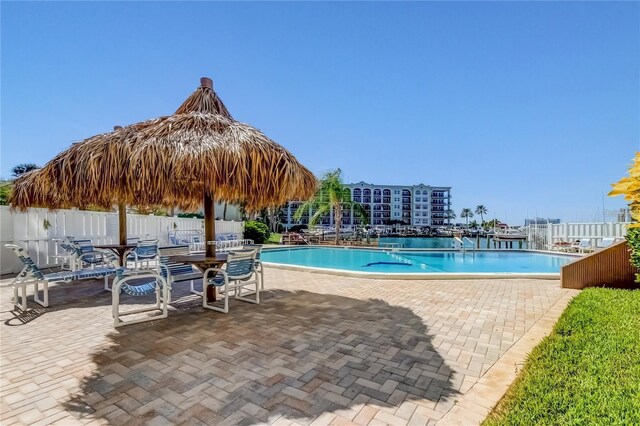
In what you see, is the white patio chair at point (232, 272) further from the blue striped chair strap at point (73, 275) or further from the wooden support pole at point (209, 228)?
the blue striped chair strap at point (73, 275)

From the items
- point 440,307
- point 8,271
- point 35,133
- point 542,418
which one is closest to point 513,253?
point 440,307

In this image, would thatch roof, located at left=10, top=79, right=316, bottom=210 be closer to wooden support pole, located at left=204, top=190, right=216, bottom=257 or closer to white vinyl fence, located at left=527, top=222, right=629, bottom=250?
wooden support pole, located at left=204, top=190, right=216, bottom=257

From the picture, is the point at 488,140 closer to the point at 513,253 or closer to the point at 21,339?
the point at 513,253

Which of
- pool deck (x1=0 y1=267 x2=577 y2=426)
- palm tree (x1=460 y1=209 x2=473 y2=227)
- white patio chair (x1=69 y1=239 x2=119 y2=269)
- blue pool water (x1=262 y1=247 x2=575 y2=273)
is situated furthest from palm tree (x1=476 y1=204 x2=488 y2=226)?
white patio chair (x1=69 y1=239 x2=119 y2=269)

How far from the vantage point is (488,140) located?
34375mm

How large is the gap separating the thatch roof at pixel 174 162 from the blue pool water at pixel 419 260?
7.96m

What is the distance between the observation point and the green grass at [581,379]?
1.98 metres

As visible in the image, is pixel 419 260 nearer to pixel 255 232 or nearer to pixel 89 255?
pixel 255 232

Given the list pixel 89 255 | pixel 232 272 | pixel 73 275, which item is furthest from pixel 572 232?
pixel 89 255

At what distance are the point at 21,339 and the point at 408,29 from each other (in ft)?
44.7

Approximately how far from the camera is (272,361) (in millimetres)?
3111

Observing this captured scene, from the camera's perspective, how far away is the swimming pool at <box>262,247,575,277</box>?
13.2 meters

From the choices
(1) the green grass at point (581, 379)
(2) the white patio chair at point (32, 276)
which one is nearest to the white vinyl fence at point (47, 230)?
(2) the white patio chair at point (32, 276)

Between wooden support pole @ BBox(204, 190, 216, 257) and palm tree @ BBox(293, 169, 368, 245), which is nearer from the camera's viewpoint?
wooden support pole @ BBox(204, 190, 216, 257)
